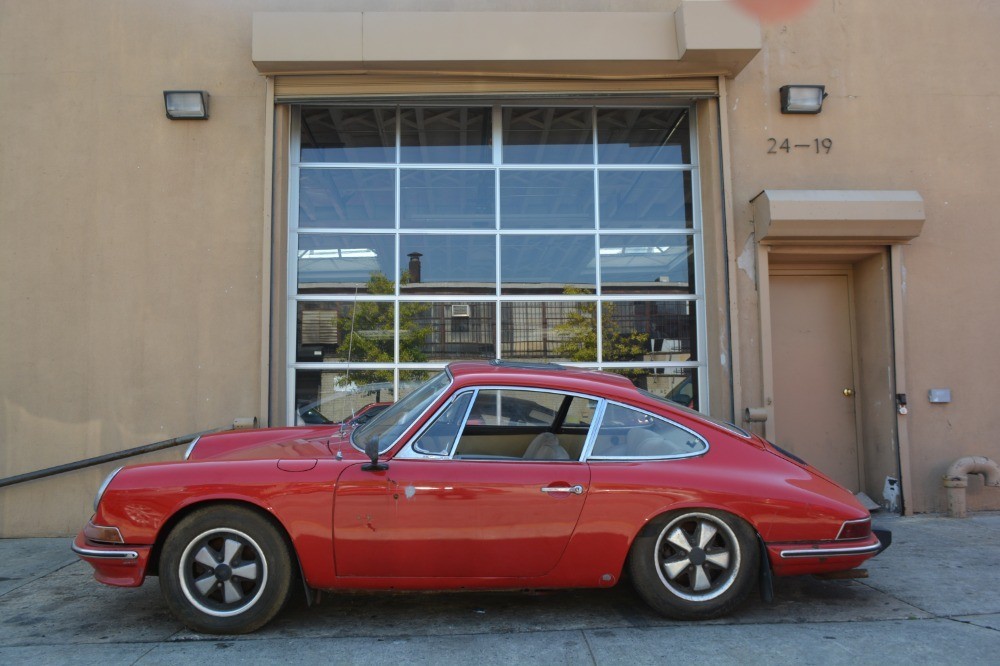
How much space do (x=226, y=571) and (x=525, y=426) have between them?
6.31ft

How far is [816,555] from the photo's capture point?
3.95 m

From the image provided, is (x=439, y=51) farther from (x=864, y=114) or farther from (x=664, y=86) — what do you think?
(x=864, y=114)

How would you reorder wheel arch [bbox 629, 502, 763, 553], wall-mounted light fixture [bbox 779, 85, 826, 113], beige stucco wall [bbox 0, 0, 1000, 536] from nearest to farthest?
wheel arch [bbox 629, 502, 763, 553]
beige stucco wall [bbox 0, 0, 1000, 536]
wall-mounted light fixture [bbox 779, 85, 826, 113]

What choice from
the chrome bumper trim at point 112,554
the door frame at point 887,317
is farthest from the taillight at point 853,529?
the chrome bumper trim at point 112,554

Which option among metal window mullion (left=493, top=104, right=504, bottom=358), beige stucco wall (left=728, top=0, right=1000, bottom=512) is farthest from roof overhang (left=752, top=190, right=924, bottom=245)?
metal window mullion (left=493, top=104, right=504, bottom=358)

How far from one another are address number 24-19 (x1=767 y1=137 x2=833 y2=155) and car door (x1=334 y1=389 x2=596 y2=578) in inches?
184

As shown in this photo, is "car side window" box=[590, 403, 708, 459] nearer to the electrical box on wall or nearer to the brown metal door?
the brown metal door

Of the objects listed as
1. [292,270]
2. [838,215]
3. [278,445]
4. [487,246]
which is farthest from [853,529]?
[292,270]

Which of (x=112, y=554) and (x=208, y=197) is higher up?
(x=208, y=197)

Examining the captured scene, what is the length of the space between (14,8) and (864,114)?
27.1 ft

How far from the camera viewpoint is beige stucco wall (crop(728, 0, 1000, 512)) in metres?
6.97

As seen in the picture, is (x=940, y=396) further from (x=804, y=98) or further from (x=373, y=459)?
(x=373, y=459)

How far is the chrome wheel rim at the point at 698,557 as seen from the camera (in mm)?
3967

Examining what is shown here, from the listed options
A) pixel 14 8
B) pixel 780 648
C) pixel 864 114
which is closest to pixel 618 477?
pixel 780 648
